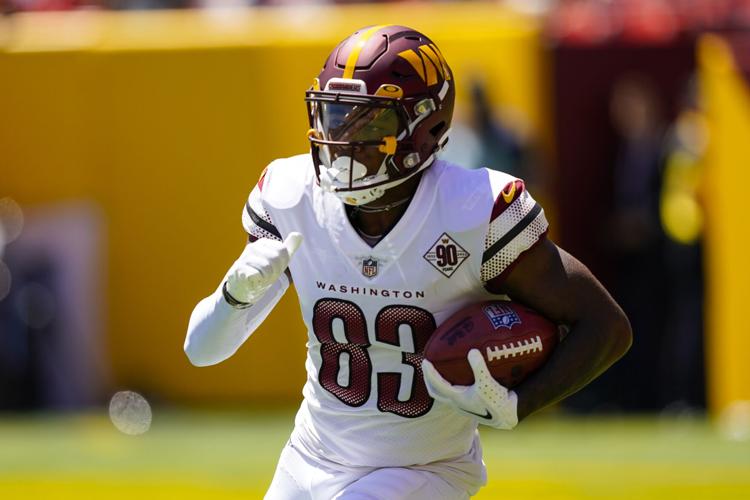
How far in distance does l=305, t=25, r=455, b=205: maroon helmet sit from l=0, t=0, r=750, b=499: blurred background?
388cm

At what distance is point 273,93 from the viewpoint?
756cm

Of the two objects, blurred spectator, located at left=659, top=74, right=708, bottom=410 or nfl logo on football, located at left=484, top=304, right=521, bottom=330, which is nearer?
nfl logo on football, located at left=484, top=304, right=521, bottom=330

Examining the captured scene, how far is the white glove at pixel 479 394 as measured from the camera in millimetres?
3041

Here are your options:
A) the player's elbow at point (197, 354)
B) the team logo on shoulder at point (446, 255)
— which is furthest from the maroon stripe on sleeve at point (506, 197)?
the player's elbow at point (197, 354)

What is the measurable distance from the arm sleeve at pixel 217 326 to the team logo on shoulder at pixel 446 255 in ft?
1.43

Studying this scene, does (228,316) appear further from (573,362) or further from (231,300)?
(573,362)

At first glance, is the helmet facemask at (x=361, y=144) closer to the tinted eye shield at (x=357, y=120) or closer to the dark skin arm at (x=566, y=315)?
the tinted eye shield at (x=357, y=120)

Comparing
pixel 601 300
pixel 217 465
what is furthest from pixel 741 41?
pixel 601 300

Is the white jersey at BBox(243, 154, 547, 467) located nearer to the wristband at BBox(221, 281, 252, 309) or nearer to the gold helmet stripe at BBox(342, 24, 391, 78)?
the wristband at BBox(221, 281, 252, 309)

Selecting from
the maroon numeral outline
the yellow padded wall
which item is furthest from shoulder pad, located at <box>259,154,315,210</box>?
the yellow padded wall

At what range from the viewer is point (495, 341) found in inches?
121

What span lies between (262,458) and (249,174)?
1750 mm

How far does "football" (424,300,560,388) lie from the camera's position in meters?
3.06

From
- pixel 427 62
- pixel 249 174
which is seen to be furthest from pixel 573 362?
pixel 249 174
